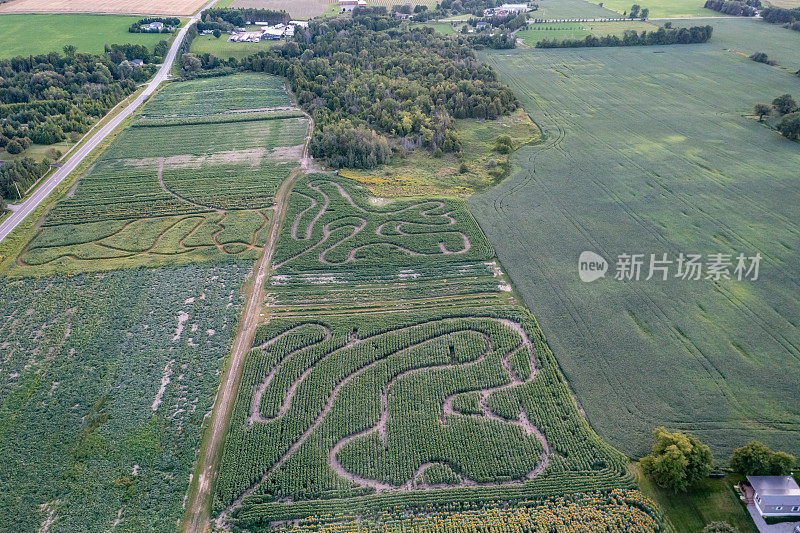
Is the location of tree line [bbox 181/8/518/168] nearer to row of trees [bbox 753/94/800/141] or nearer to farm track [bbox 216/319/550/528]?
farm track [bbox 216/319/550/528]

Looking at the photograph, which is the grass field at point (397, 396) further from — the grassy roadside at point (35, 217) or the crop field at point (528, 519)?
the grassy roadside at point (35, 217)

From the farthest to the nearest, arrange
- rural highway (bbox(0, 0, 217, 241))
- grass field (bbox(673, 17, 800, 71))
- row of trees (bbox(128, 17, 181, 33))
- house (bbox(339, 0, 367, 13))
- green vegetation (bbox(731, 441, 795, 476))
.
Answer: house (bbox(339, 0, 367, 13)), row of trees (bbox(128, 17, 181, 33)), grass field (bbox(673, 17, 800, 71)), rural highway (bbox(0, 0, 217, 241)), green vegetation (bbox(731, 441, 795, 476))

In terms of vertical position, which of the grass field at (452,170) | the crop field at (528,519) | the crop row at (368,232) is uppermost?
the grass field at (452,170)

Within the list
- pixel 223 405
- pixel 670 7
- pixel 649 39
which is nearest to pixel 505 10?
pixel 649 39

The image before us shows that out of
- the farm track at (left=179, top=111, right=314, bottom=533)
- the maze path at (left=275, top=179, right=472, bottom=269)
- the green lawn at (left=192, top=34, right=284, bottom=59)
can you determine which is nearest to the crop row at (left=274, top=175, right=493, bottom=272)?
the maze path at (left=275, top=179, right=472, bottom=269)

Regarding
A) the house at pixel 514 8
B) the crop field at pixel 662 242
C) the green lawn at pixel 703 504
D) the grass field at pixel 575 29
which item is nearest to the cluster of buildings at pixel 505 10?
the house at pixel 514 8

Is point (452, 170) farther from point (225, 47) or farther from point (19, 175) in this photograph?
point (225, 47)

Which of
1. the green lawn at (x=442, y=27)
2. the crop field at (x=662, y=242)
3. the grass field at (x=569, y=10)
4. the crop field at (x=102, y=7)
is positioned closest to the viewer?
the crop field at (x=662, y=242)
